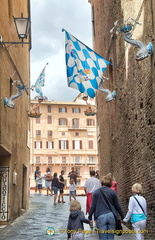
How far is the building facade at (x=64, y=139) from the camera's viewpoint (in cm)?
7312

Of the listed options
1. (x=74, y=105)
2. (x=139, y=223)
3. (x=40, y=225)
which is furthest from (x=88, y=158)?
(x=139, y=223)

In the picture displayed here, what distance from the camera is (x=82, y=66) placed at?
11391 millimetres

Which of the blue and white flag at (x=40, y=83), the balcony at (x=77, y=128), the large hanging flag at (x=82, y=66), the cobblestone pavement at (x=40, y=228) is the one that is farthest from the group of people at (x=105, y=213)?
the balcony at (x=77, y=128)

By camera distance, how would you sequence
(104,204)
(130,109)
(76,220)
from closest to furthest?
1. (104,204)
2. (76,220)
3. (130,109)

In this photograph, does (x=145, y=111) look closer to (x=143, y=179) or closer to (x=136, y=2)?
(x=143, y=179)

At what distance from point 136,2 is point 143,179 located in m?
4.98

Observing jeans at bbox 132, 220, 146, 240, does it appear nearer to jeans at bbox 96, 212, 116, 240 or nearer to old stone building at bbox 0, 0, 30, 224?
jeans at bbox 96, 212, 116, 240

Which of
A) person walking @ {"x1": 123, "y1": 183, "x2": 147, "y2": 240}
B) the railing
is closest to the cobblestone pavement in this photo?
the railing

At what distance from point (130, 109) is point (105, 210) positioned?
5865 millimetres

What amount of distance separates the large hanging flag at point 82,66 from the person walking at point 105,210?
4.34 m

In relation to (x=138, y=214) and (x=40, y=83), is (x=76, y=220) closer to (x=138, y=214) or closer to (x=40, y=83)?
(x=138, y=214)

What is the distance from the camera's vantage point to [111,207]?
721 cm

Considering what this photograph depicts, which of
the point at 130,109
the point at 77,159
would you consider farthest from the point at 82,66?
the point at 77,159

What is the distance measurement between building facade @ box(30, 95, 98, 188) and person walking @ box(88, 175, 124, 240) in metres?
65.0
